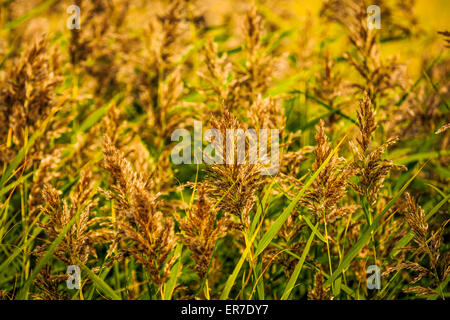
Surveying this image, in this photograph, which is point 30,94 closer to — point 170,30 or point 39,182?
point 39,182

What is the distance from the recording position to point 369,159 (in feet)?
4.17

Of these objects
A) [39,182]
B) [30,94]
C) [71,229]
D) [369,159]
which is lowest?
[71,229]

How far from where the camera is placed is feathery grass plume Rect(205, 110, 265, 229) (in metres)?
1.18

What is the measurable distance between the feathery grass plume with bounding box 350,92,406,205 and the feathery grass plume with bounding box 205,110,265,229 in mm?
396

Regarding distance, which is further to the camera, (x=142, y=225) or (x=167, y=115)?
(x=167, y=115)

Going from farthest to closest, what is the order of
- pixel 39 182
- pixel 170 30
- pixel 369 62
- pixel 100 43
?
pixel 100 43 → pixel 170 30 → pixel 369 62 → pixel 39 182

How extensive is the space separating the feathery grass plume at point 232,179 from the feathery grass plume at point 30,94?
1114mm

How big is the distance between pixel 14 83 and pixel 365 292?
6.80ft

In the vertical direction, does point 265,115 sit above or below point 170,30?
below

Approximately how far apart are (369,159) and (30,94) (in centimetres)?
168

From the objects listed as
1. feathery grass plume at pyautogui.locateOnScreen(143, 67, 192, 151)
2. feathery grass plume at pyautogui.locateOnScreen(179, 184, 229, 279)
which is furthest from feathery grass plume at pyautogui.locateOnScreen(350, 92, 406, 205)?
feathery grass plume at pyautogui.locateOnScreen(143, 67, 192, 151)

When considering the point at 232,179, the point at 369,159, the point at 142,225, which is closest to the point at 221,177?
the point at 232,179

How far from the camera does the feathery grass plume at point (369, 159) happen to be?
126cm

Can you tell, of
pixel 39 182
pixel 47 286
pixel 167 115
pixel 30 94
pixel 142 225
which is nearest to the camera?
pixel 142 225
